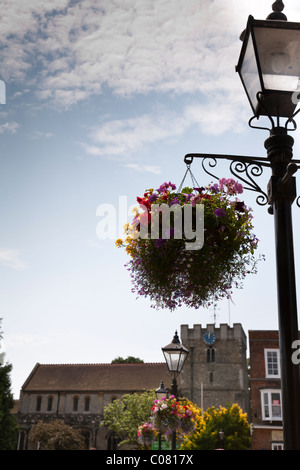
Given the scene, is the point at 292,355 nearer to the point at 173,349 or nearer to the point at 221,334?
the point at 173,349

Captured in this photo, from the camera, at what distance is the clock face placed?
57622 millimetres

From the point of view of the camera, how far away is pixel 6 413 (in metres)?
44.2

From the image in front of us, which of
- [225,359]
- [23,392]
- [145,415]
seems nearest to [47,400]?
[23,392]

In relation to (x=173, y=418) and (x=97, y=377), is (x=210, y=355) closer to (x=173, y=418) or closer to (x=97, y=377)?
(x=97, y=377)

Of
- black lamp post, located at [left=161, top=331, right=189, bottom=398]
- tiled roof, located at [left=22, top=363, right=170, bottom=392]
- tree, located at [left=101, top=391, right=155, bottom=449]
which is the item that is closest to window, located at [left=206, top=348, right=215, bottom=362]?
tree, located at [left=101, top=391, right=155, bottom=449]

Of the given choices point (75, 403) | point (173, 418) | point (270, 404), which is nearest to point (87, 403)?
point (75, 403)

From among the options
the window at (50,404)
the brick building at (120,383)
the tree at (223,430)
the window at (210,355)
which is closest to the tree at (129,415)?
the brick building at (120,383)

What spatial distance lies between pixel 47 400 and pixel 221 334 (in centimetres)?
2492

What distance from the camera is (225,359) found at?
5681cm

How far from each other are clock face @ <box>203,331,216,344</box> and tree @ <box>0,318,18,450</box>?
2338cm

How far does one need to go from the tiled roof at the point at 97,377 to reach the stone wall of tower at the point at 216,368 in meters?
7.66

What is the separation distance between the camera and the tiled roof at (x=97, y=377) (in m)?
63.7

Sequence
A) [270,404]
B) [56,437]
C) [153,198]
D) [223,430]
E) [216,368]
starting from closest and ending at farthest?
[153,198], [270,404], [223,430], [56,437], [216,368]

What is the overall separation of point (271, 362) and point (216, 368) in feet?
78.5
